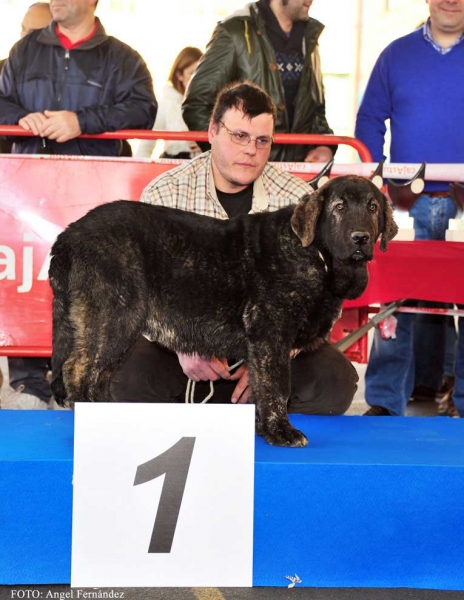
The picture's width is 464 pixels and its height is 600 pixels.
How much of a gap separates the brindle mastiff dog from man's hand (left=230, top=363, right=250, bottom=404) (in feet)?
1.47

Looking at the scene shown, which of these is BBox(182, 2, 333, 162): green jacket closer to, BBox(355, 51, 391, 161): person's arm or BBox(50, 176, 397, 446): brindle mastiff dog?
BBox(355, 51, 391, 161): person's arm

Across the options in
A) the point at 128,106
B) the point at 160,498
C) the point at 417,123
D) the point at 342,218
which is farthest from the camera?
the point at 417,123

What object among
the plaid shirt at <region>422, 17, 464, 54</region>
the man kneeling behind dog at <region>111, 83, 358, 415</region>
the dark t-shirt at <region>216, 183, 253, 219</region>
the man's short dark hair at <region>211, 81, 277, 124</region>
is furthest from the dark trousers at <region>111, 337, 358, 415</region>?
the plaid shirt at <region>422, 17, 464, 54</region>

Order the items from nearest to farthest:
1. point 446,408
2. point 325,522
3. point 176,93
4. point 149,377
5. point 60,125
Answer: point 325,522 < point 149,377 < point 60,125 < point 446,408 < point 176,93

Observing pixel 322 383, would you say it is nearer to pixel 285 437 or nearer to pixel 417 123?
pixel 285 437

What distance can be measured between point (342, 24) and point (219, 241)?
10.5m

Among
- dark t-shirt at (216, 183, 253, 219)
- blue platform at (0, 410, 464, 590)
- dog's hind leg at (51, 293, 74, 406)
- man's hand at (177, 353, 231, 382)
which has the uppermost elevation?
dark t-shirt at (216, 183, 253, 219)

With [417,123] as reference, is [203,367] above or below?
below

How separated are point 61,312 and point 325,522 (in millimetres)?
1098

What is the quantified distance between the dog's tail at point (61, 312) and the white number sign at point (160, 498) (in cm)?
54

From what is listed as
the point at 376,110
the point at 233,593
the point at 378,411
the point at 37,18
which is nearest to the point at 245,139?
the point at 233,593

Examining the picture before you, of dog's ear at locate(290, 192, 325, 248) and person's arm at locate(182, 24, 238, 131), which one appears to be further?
person's arm at locate(182, 24, 238, 131)

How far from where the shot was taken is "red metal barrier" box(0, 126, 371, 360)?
4.52 m

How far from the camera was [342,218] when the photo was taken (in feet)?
9.11
